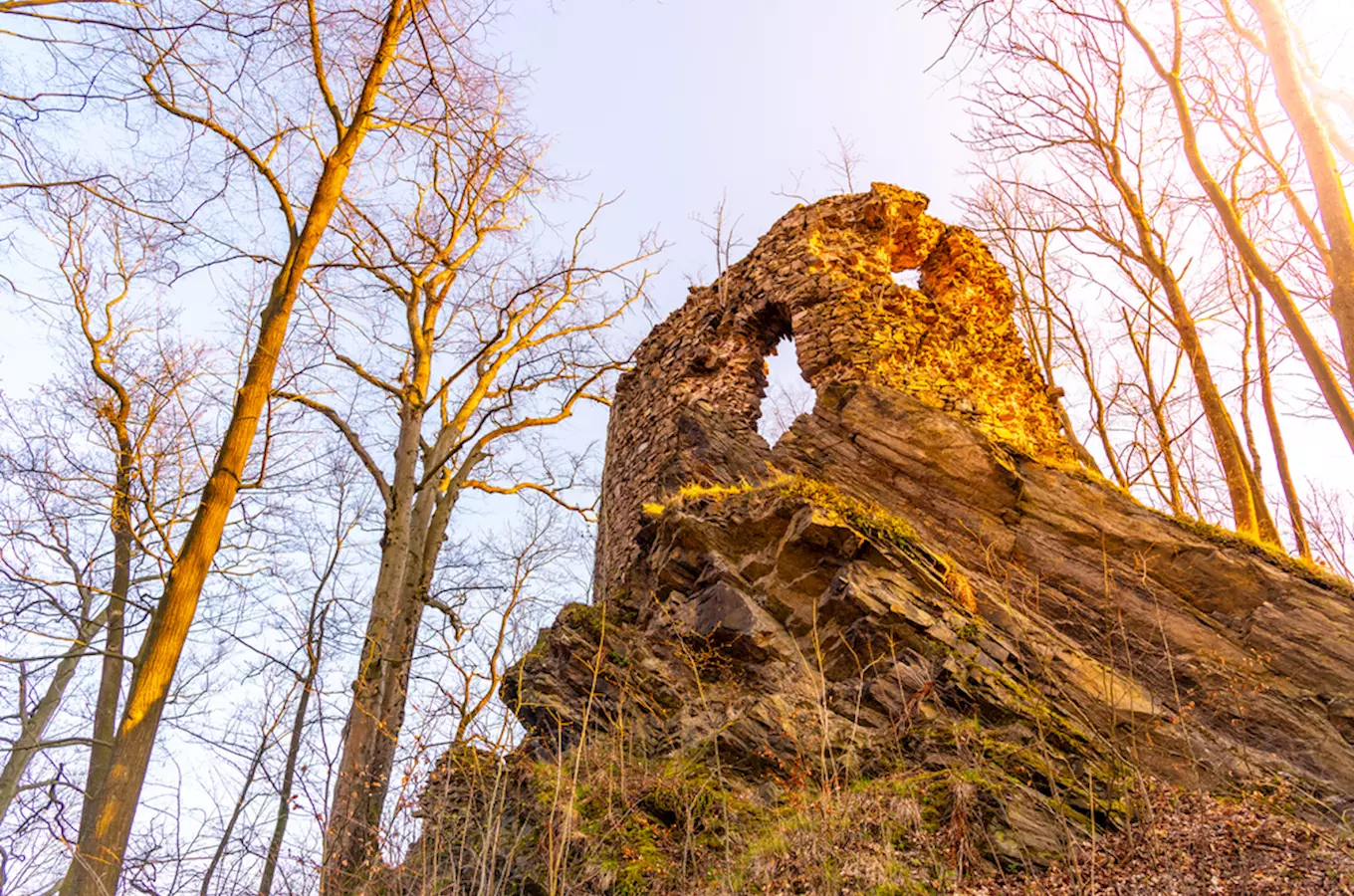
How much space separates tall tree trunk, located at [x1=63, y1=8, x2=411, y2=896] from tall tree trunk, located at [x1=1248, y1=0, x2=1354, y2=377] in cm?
623

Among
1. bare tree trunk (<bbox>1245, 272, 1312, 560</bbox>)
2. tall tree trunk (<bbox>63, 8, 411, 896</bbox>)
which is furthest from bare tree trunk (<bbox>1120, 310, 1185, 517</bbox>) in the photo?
tall tree trunk (<bbox>63, 8, 411, 896</bbox>)

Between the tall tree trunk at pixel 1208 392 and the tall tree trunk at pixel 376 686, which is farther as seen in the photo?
the tall tree trunk at pixel 1208 392

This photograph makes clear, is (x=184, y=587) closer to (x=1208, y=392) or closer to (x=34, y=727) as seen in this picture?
(x=34, y=727)

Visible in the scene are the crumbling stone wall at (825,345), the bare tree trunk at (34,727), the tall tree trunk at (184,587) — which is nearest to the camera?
the tall tree trunk at (184,587)

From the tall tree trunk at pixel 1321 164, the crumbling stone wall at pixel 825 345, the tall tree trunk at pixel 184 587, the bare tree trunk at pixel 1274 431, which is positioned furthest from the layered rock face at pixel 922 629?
the bare tree trunk at pixel 1274 431

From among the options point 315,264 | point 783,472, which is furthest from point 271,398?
point 783,472

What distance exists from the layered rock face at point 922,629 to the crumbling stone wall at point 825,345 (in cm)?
4

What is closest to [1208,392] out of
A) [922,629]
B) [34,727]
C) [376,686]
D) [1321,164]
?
[1321,164]

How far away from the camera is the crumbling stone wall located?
7594mm

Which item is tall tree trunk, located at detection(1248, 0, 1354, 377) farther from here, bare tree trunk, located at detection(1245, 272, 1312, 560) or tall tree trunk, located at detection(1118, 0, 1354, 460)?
bare tree trunk, located at detection(1245, 272, 1312, 560)

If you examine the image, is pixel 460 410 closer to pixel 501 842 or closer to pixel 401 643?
pixel 401 643

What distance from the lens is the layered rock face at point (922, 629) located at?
432 cm

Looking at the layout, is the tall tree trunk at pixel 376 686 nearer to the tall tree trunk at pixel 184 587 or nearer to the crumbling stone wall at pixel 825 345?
the tall tree trunk at pixel 184 587

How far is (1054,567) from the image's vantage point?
6062 millimetres
